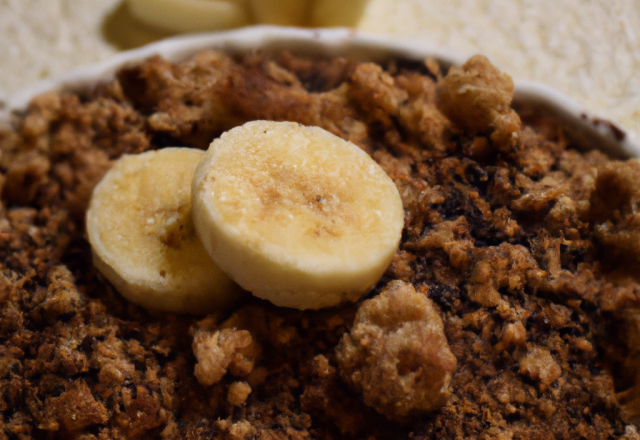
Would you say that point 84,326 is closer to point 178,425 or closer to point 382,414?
point 178,425

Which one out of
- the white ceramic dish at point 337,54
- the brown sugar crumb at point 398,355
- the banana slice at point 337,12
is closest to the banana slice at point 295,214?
the brown sugar crumb at point 398,355

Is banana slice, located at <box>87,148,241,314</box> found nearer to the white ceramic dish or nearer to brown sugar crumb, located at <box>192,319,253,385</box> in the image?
brown sugar crumb, located at <box>192,319,253,385</box>

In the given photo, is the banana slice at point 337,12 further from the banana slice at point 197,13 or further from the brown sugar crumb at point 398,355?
the brown sugar crumb at point 398,355

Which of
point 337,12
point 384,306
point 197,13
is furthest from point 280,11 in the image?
point 384,306

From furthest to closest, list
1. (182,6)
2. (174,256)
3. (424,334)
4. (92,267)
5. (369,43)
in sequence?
(182,6)
(369,43)
(92,267)
(174,256)
(424,334)

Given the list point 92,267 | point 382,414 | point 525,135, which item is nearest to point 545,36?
point 525,135

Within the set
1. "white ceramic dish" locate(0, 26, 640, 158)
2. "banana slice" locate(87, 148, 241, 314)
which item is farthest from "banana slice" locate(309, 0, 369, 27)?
"banana slice" locate(87, 148, 241, 314)

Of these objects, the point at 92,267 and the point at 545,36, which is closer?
the point at 92,267
